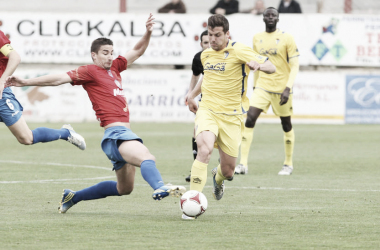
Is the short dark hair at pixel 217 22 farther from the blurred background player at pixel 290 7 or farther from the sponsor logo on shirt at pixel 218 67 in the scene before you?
the blurred background player at pixel 290 7

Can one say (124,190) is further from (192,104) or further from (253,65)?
(253,65)

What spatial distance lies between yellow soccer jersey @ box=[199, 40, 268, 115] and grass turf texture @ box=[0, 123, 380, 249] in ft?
3.27

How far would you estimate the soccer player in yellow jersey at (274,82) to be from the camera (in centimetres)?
1072

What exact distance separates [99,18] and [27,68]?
2.68 metres

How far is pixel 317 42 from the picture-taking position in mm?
22531

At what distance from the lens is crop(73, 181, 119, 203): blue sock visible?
6625 mm

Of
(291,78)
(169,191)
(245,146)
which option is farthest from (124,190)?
(245,146)

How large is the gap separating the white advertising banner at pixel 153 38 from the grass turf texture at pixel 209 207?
9216 mm

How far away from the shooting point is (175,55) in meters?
22.8

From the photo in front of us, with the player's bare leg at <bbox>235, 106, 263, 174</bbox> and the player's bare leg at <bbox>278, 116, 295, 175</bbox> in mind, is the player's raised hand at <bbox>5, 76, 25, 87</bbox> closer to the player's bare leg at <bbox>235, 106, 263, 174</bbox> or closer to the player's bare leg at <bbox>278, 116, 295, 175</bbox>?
the player's bare leg at <bbox>235, 106, 263, 174</bbox>

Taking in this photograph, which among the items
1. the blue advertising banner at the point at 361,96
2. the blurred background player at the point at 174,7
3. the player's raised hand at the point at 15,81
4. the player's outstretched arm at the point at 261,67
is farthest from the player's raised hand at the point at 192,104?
the blurred background player at the point at 174,7

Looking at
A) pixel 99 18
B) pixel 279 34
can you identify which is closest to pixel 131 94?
pixel 99 18

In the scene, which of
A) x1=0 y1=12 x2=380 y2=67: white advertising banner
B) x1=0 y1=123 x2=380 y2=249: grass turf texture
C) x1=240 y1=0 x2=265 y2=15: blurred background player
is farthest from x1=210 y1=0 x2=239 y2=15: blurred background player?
x1=0 y1=123 x2=380 y2=249: grass turf texture

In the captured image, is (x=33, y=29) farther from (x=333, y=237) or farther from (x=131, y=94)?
(x=333, y=237)
